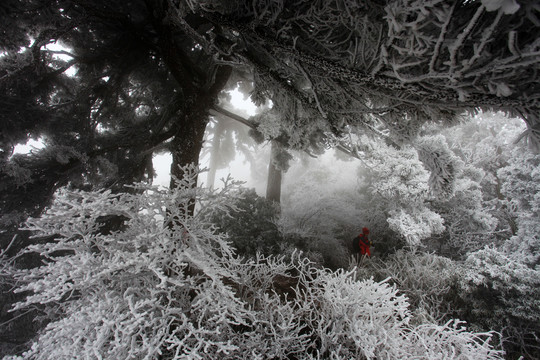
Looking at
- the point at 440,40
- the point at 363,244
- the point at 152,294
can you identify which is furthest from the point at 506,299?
the point at 152,294

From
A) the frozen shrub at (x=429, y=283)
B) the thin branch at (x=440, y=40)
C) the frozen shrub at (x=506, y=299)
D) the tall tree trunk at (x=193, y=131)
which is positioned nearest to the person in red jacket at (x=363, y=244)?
the frozen shrub at (x=429, y=283)

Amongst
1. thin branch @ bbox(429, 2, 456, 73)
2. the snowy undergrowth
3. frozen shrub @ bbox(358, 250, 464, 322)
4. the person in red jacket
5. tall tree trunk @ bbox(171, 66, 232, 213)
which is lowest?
the snowy undergrowth

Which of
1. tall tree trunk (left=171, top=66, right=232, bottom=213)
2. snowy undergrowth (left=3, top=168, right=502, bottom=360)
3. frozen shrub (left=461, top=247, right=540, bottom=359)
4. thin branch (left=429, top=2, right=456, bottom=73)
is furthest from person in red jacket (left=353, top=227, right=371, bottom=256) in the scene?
thin branch (left=429, top=2, right=456, bottom=73)

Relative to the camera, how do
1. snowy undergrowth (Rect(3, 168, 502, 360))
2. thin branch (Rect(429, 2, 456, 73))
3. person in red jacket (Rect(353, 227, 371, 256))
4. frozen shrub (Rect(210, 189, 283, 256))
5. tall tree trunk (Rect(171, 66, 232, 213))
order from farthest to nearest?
1. person in red jacket (Rect(353, 227, 371, 256))
2. frozen shrub (Rect(210, 189, 283, 256))
3. tall tree trunk (Rect(171, 66, 232, 213))
4. snowy undergrowth (Rect(3, 168, 502, 360))
5. thin branch (Rect(429, 2, 456, 73))

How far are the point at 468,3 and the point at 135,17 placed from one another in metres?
5.48

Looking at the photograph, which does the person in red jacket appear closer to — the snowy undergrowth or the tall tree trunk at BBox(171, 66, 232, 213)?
the snowy undergrowth

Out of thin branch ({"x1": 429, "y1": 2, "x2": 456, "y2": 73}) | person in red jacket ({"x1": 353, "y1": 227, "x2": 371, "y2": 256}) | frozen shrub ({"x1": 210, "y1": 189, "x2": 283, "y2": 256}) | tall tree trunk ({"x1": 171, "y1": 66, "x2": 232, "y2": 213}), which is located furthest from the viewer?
person in red jacket ({"x1": 353, "y1": 227, "x2": 371, "y2": 256})

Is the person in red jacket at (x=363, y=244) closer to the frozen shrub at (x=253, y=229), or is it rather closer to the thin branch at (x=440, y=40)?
the frozen shrub at (x=253, y=229)

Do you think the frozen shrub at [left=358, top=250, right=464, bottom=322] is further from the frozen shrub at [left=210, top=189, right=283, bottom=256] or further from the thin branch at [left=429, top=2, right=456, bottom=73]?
the thin branch at [left=429, top=2, right=456, bottom=73]

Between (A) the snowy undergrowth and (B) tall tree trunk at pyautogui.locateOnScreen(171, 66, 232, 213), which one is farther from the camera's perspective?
(B) tall tree trunk at pyautogui.locateOnScreen(171, 66, 232, 213)

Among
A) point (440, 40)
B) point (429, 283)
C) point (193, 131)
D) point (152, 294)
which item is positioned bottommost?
point (152, 294)

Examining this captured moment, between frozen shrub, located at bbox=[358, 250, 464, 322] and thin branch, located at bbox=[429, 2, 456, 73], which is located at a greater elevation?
thin branch, located at bbox=[429, 2, 456, 73]

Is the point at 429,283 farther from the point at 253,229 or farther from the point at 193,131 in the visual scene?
the point at 193,131

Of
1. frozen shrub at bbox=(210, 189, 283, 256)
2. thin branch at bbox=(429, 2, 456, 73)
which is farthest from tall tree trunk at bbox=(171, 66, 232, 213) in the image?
thin branch at bbox=(429, 2, 456, 73)
